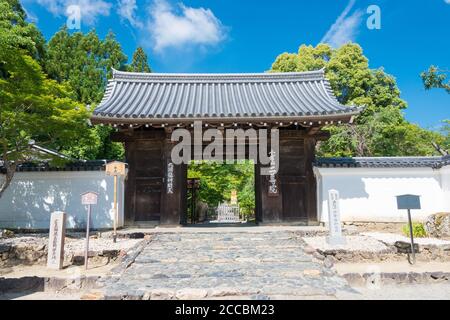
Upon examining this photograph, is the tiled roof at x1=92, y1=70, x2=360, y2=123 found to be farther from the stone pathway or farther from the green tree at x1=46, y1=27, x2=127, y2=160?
the green tree at x1=46, y1=27, x2=127, y2=160

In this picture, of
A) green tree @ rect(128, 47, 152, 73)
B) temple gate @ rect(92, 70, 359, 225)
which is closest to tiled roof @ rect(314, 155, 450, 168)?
temple gate @ rect(92, 70, 359, 225)

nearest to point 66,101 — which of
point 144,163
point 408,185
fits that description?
point 144,163

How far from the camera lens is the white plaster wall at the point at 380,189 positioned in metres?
11.6

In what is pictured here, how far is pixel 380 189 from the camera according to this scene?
38.6 feet

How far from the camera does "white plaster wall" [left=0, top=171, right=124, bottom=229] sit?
11.5m

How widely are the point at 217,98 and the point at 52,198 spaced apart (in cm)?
729

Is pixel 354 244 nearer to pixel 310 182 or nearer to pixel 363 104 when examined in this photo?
pixel 310 182

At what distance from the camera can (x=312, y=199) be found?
11703mm

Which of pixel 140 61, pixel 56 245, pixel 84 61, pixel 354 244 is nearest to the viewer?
pixel 56 245

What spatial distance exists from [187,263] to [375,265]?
14.6 feet

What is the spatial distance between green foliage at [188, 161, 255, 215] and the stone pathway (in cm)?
1555

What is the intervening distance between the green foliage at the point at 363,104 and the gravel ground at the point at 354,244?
7868 mm

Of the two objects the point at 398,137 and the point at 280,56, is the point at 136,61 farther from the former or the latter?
the point at 398,137

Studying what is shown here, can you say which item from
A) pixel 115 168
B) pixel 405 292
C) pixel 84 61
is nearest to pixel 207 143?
pixel 115 168
